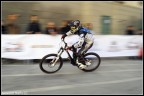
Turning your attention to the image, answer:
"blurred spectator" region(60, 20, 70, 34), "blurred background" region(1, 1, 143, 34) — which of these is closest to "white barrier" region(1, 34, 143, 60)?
"blurred spectator" region(60, 20, 70, 34)

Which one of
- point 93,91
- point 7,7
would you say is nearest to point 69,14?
point 7,7

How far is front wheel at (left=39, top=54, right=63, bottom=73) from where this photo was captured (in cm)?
993

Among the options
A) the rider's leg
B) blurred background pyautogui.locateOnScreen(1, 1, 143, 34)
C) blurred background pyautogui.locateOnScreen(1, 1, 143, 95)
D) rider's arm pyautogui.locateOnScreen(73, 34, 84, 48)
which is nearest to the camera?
blurred background pyautogui.locateOnScreen(1, 1, 143, 95)

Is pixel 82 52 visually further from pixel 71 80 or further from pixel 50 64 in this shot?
pixel 71 80

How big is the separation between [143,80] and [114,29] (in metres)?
10.5

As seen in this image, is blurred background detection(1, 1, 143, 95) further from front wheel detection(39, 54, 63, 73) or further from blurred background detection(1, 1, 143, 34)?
front wheel detection(39, 54, 63, 73)

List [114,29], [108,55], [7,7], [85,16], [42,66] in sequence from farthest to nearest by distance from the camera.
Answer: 1. [114,29]
2. [85,16]
3. [7,7]
4. [108,55]
5. [42,66]

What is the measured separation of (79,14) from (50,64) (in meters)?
8.34

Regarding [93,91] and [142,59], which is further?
[142,59]

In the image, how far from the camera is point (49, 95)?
8.02 meters

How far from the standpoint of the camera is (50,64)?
10.1 meters

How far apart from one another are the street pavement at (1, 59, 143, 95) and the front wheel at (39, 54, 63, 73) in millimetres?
181

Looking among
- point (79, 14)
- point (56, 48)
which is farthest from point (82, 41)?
point (79, 14)

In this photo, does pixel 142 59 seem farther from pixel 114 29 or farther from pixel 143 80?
pixel 114 29
